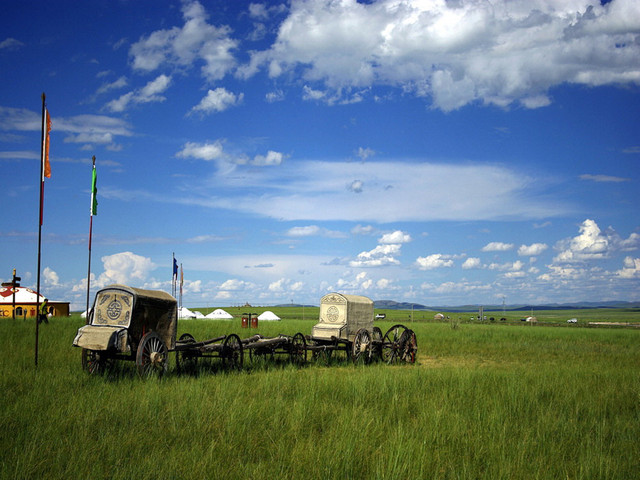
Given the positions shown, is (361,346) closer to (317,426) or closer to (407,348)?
(407,348)

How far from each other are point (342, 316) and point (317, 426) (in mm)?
9830

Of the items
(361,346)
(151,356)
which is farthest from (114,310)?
(361,346)

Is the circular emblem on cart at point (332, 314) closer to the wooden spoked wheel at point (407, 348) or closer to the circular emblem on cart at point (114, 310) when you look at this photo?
the wooden spoked wheel at point (407, 348)


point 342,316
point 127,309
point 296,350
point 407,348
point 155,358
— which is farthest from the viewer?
point 407,348

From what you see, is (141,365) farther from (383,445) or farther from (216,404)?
(383,445)

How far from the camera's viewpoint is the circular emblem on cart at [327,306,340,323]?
725 inches

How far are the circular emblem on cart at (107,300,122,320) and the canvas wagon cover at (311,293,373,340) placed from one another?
744 cm

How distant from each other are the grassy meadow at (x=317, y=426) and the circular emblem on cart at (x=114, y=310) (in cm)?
141

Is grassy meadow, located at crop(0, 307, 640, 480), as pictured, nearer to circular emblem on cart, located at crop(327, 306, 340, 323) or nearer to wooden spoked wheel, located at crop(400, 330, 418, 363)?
circular emblem on cart, located at crop(327, 306, 340, 323)

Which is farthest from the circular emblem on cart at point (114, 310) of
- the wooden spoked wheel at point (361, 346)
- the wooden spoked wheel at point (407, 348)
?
the wooden spoked wheel at point (407, 348)

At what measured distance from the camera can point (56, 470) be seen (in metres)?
6.12

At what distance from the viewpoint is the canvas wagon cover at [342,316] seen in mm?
18047

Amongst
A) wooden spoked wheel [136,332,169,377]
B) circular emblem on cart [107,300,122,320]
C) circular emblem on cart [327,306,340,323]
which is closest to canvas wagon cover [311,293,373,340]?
circular emblem on cart [327,306,340,323]

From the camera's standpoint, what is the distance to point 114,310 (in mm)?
12578
